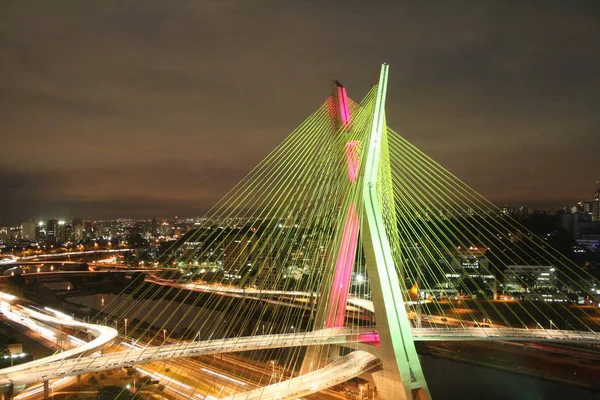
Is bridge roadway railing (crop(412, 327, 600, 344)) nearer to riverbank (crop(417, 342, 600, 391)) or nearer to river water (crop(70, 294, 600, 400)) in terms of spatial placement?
river water (crop(70, 294, 600, 400))

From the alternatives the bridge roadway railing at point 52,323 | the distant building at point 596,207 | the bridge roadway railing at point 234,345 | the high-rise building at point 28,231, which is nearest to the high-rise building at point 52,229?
the high-rise building at point 28,231

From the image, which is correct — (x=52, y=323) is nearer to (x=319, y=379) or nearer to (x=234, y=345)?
(x=234, y=345)

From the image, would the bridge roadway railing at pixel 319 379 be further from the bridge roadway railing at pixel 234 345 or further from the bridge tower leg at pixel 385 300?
the bridge tower leg at pixel 385 300

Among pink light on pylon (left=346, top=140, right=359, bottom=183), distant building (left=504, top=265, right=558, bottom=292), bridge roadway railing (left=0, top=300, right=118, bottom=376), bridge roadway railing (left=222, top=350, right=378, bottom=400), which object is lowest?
bridge roadway railing (left=222, top=350, right=378, bottom=400)

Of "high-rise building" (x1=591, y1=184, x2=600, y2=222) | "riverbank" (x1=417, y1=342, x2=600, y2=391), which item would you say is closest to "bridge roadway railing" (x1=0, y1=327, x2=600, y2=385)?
"riverbank" (x1=417, y1=342, x2=600, y2=391)

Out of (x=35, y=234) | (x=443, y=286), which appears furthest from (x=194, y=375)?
(x=35, y=234)

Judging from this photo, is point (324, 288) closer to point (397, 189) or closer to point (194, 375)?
point (397, 189)

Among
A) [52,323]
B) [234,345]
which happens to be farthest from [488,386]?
[52,323]
